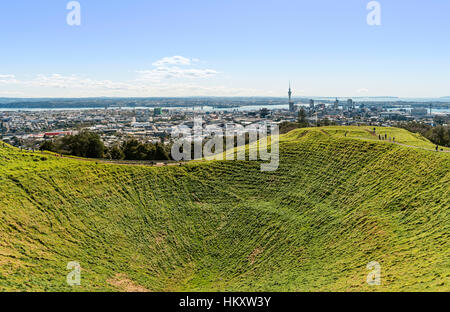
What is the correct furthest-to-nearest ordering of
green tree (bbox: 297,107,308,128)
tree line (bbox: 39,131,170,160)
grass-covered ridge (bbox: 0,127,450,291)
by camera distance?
green tree (bbox: 297,107,308,128), tree line (bbox: 39,131,170,160), grass-covered ridge (bbox: 0,127,450,291)

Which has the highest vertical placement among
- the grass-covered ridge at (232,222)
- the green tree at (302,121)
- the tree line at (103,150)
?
the green tree at (302,121)

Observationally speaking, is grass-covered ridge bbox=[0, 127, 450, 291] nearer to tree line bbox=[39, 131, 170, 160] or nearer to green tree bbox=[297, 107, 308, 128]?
tree line bbox=[39, 131, 170, 160]

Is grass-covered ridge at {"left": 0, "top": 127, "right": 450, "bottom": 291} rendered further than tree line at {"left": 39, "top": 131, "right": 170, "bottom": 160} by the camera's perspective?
No

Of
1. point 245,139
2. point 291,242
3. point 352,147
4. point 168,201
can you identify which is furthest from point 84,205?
point 245,139

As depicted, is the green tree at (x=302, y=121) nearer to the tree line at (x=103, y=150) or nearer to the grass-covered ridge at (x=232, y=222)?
the grass-covered ridge at (x=232, y=222)

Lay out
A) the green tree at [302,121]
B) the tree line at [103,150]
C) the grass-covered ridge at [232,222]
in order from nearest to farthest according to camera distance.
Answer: the grass-covered ridge at [232,222]
the tree line at [103,150]
the green tree at [302,121]

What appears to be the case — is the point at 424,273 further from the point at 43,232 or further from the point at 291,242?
the point at 43,232

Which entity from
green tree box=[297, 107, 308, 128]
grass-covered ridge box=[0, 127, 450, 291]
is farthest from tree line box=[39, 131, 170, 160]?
green tree box=[297, 107, 308, 128]

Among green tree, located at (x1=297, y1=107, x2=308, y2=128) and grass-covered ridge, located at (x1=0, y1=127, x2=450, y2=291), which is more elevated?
green tree, located at (x1=297, y1=107, x2=308, y2=128)

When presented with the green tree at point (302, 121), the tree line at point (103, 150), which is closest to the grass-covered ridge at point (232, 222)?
the tree line at point (103, 150)

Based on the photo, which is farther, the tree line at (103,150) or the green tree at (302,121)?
the green tree at (302,121)
